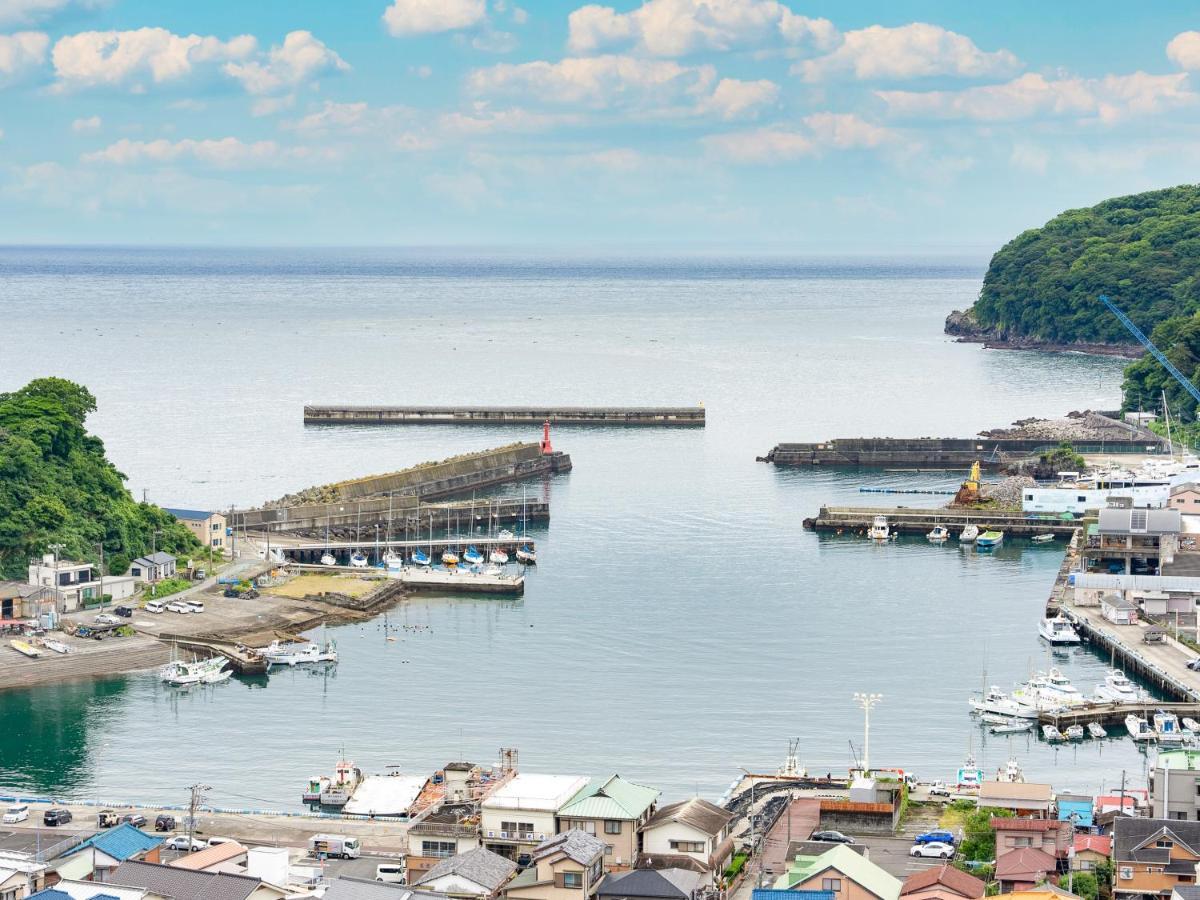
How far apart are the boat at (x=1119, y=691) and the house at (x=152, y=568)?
2504 centimetres

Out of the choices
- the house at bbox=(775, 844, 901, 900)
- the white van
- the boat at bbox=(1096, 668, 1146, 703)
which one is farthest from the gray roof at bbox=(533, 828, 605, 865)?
the boat at bbox=(1096, 668, 1146, 703)

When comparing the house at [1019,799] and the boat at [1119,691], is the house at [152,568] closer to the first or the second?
the boat at [1119,691]

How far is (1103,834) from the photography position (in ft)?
104

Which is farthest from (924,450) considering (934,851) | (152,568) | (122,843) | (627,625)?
(122,843)

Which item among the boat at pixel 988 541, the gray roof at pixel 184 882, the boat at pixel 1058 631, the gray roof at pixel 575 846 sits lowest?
the gray roof at pixel 184 882

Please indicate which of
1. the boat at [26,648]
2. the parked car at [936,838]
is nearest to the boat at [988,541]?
the boat at [26,648]

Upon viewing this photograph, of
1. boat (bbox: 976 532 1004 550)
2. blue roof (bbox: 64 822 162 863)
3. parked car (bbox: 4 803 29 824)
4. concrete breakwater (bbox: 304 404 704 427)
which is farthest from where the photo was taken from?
concrete breakwater (bbox: 304 404 704 427)

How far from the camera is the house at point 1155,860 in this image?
29109 mm

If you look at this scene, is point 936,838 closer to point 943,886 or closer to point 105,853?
point 943,886

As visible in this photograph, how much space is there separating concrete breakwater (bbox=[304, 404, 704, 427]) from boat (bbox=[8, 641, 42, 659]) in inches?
1902

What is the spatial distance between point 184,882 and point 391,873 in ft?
12.6

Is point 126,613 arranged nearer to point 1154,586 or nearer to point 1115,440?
point 1154,586

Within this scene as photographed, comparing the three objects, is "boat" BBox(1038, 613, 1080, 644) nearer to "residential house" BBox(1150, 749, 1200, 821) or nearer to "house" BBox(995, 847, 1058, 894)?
"residential house" BBox(1150, 749, 1200, 821)

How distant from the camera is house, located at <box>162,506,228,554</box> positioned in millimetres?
58906
